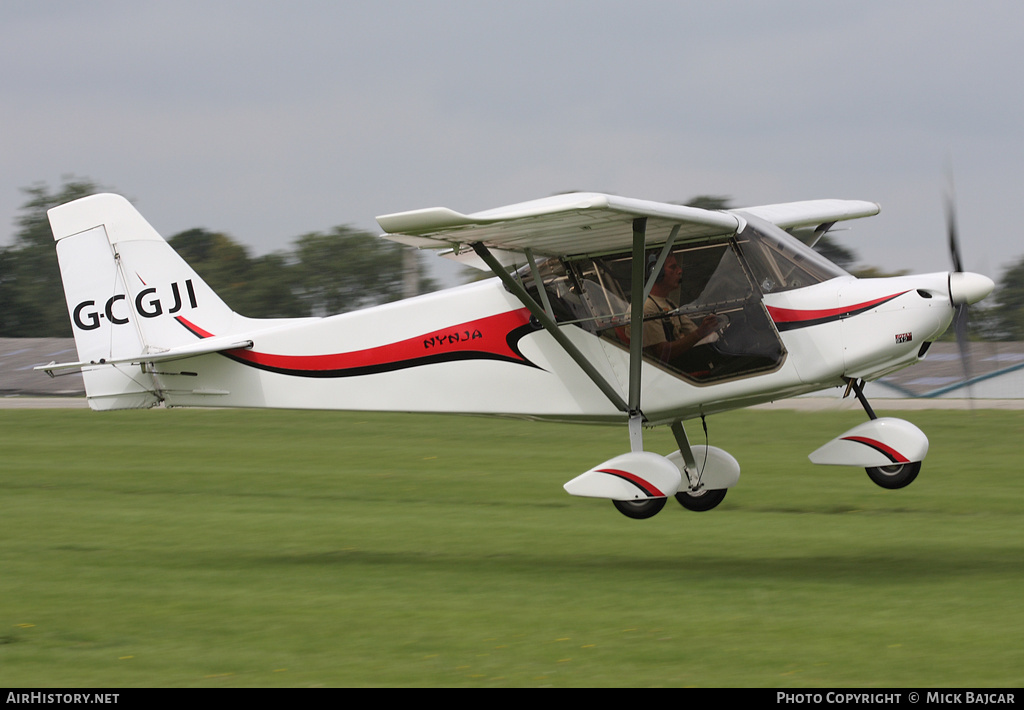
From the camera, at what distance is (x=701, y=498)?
482 inches

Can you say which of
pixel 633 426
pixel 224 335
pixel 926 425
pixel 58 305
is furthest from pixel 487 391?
pixel 58 305

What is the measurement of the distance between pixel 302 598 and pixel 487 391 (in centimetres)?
261

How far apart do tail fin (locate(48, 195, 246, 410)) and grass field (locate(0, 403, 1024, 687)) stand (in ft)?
7.29

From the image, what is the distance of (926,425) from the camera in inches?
1085

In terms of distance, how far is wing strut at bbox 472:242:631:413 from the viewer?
10422mm

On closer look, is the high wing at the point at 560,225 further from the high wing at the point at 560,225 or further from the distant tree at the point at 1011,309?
the distant tree at the point at 1011,309

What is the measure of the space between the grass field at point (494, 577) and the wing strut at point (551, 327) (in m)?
1.79

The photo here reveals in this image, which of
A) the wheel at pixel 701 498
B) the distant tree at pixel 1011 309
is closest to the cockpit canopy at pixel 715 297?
the wheel at pixel 701 498

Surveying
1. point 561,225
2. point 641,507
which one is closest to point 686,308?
point 561,225

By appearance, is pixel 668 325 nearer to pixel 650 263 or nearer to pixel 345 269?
pixel 650 263

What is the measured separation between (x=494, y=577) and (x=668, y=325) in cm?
304

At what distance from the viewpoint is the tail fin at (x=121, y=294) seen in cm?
1273

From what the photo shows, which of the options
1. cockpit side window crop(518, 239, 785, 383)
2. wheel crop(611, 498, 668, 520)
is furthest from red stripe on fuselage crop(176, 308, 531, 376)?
wheel crop(611, 498, 668, 520)

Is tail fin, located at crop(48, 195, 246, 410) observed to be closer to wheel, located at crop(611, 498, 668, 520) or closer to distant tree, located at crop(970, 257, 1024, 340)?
wheel, located at crop(611, 498, 668, 520)
